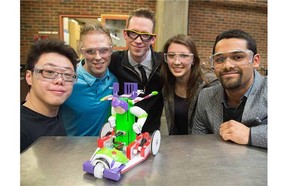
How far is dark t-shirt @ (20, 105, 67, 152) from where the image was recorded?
1180mm

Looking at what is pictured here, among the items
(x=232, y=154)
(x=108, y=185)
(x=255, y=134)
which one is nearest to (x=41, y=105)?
(x=108, y=185)

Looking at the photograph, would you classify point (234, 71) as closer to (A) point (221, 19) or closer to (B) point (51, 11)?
(A) point (221, 19)

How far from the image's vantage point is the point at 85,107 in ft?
5.26

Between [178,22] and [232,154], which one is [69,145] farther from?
[178,22]

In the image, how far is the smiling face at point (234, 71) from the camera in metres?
1.36

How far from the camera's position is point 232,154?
108cm

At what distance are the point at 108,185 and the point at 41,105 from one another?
2.28 feet

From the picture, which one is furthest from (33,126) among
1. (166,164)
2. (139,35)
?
(139,35)

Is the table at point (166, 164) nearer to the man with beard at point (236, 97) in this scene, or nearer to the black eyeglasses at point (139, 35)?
the man with beard at point (236, 97)

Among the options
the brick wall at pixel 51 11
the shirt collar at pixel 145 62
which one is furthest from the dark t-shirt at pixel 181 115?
the brick wall at pixel 51 11

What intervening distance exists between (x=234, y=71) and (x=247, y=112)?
244 millimetres

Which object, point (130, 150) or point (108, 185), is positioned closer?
point (108, 185)
